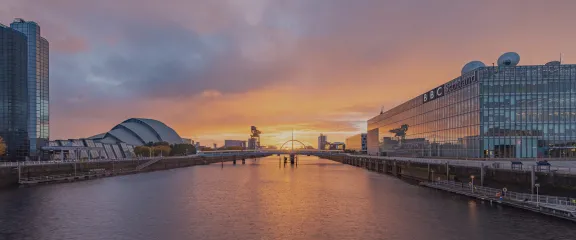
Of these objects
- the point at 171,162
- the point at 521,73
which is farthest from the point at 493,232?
the point at 171,162

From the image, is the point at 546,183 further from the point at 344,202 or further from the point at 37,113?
the point at 37,113

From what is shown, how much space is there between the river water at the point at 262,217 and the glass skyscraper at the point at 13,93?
85.5 m

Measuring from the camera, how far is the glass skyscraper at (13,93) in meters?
136

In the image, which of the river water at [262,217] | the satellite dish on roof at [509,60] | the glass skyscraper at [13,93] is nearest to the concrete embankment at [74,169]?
the river water at [262,217]

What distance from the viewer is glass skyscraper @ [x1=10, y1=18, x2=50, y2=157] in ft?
472

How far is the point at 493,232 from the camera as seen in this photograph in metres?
37.5

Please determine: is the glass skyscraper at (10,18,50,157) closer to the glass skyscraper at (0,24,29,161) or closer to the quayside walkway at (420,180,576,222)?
the glass skyscraper at (0,24,29,161)

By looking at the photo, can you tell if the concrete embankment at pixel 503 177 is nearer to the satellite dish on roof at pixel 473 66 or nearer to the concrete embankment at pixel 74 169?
the satellite dish on roof at pixel 473 66

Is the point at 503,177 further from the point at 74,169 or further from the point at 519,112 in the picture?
the point at 74,169

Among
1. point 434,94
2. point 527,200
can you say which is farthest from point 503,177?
point 434,94

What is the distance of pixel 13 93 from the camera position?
5472 inches

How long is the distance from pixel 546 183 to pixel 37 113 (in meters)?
153

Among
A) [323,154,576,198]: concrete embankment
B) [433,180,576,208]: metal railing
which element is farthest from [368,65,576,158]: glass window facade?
[433,180,576,208]: metal railing

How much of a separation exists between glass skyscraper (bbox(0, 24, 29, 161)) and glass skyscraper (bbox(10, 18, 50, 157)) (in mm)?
2163
